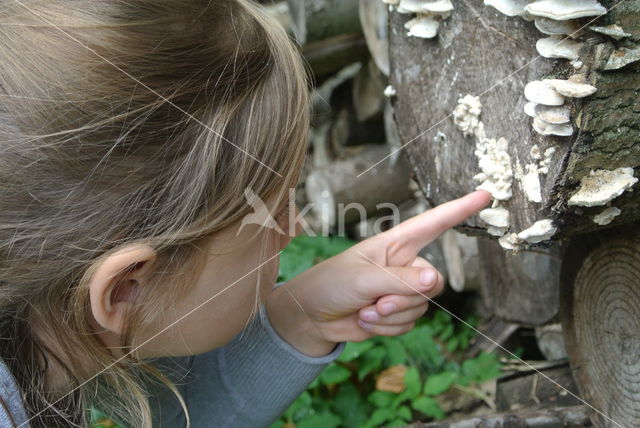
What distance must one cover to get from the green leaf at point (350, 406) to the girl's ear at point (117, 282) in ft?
3.39

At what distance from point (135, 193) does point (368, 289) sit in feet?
1.53

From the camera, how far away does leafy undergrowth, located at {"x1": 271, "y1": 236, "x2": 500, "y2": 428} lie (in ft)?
6.12

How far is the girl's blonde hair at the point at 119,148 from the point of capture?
0.87 meters

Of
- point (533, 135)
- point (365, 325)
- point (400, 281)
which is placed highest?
point (533, 135)

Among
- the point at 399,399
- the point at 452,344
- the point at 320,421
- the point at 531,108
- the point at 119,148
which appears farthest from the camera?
the point at 452,344

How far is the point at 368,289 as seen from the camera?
1.22 meters

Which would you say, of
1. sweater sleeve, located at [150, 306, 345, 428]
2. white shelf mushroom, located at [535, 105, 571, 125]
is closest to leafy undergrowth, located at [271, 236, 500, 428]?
sweater sleeve, located at [150, 306, 345, 428]

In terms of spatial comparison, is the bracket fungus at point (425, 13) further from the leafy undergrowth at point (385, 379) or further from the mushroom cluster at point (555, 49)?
the leafy undergrowth at point (385, 379)

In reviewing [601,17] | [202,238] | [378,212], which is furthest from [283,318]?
[378,212]

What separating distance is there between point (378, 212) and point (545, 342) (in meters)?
0.93

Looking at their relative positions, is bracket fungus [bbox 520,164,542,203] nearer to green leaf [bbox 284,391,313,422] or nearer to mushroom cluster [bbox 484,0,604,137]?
mushroom cluster [bbox 484,0,604,137]

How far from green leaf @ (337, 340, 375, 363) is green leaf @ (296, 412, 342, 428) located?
0.55ft

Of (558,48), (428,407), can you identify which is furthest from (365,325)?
(428,407)

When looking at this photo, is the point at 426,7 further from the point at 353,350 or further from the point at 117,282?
the point at 353,350
